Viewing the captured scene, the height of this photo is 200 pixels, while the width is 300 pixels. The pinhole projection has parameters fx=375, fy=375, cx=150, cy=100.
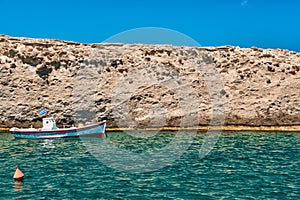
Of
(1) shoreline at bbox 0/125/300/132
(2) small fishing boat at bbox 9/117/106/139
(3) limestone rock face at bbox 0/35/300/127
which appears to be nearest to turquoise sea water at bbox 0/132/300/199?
(2) small fishing boat at bbox 9/117/106/139

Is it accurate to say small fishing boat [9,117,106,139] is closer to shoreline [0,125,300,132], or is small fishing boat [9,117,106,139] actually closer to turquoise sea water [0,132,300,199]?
shoreline [0,125,300,132]

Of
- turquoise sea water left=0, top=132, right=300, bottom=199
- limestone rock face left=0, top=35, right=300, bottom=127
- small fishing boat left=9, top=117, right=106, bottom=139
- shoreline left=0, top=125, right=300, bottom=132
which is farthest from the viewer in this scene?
shoreline left=0, top=125, right=300, bottom=132

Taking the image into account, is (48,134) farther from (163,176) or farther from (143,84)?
(163,176)

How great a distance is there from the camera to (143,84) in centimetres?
5172

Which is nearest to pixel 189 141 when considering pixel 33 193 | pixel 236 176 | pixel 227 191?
pixel 236 176

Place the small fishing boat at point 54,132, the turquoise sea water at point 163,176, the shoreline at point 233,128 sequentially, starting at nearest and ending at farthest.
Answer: the turquoise sea water at point 163,176
the small fishing boat at point 54,132
the shoreline at point 233,128

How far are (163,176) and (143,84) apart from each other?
31.1 metres

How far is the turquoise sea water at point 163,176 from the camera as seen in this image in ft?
58.4

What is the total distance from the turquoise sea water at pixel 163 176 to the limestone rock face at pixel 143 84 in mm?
17352

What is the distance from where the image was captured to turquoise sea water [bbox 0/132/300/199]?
1780 centimetres

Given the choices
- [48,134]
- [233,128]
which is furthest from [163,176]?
[233,128]

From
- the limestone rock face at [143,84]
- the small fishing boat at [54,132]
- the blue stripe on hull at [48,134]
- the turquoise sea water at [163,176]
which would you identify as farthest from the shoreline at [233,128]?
the turquoise sea water at [163,176]

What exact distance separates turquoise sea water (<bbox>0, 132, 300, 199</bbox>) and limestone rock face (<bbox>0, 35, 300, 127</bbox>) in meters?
17.4

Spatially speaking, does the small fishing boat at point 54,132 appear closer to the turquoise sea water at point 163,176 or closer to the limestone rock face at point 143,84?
the limestone rock face at point 143,84
